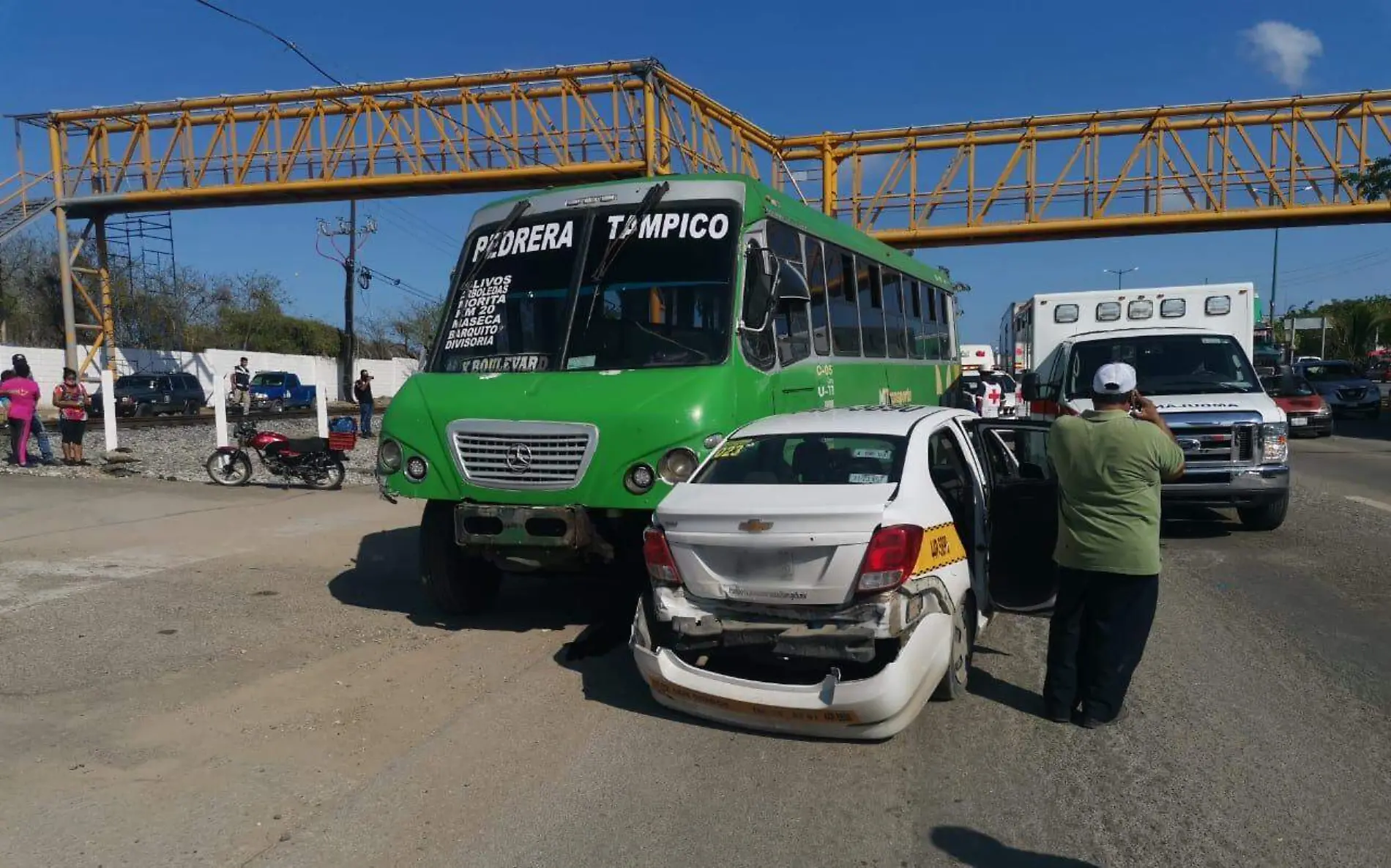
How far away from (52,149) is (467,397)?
30991 mm

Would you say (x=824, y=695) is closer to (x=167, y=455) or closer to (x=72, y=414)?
(x=72, y=414)

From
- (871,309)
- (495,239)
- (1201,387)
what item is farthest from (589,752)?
(1201,387)

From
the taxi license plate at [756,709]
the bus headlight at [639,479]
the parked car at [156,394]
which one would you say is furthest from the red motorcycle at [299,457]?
the parked car at [156,394]

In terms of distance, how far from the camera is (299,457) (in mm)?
14836

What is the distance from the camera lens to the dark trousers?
5.12 meters

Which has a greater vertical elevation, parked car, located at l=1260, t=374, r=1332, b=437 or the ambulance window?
the ambulance window

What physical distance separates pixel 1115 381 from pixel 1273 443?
5.93 m

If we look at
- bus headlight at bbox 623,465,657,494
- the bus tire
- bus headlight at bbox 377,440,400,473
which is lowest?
the bus tire

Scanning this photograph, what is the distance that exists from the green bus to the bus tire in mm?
5241

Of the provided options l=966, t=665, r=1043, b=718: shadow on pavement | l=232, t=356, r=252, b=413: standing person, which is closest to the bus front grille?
l=966, t=665, r=1043, b=718: shadow on pavement

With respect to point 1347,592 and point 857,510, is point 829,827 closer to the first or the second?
point 857,510

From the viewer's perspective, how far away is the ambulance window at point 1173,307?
50.0ft

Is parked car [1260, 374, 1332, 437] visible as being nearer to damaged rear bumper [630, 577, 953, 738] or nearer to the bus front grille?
the bus front grille

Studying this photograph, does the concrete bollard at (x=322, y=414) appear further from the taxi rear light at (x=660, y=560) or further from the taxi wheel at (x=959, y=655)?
the taxi wheel at (x=959, y=655)
